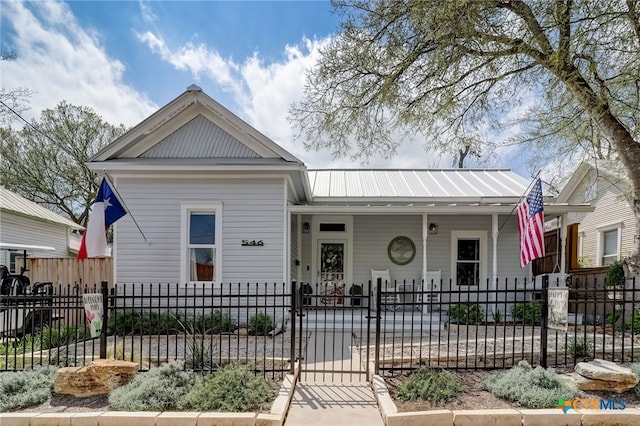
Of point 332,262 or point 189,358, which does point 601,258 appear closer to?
point 332,262

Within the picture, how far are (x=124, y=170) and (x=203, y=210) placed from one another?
2.04 metres

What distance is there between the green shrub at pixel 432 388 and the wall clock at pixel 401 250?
6.74 meters

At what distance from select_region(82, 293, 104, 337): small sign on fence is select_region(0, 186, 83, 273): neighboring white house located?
27.2ft

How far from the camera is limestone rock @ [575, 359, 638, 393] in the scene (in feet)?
14.8

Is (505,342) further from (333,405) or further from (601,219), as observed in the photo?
(601,219)

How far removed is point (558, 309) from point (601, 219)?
11169 mm

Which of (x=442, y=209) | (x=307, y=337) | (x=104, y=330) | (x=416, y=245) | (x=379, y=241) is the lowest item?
(x=307, y=337)

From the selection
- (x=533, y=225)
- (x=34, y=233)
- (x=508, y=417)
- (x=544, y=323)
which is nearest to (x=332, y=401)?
(x=508, y=417)

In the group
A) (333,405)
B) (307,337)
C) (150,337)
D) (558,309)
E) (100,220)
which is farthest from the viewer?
(100,220)

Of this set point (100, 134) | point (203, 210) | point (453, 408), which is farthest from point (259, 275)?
point (100, 134)

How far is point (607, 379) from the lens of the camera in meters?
4.52

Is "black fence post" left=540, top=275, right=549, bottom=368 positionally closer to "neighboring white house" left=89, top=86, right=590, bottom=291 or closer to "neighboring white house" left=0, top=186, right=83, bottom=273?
"neighboring white house" left=89, top=86, right=590, bottom=291

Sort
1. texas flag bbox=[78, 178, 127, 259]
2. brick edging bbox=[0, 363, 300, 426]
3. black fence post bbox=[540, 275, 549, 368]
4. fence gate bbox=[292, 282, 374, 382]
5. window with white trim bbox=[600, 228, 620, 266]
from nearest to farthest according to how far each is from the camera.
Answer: brick edging bbox=[0, 363, 300, 426]
black fence post bbox=[540, 275, 549, 368]
fence gate bbox=[292, 282, 374, 382]
texas flag bbox=[78, 178, 127, 259]
window with white trim bbox=[600, 228, 620, 266]

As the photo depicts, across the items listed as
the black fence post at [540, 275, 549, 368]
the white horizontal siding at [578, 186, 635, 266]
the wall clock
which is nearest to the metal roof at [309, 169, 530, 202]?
the wall clock
